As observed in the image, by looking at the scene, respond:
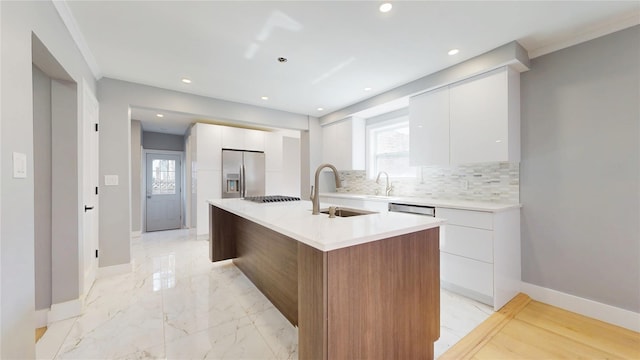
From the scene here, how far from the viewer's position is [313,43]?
2.25 m

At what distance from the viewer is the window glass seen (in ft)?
18.9

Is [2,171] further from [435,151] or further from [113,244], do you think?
[435,151]

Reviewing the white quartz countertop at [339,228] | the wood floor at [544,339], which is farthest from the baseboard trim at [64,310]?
the wood floor at [544,339]

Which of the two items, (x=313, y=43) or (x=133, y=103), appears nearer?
(x=313, y=43)

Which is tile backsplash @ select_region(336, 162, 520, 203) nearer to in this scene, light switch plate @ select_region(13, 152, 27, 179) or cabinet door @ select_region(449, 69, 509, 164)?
cabinet door @ select_region(449, 69, 509, 164)

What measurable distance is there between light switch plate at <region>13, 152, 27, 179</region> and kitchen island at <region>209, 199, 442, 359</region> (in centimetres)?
116

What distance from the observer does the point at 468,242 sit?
7.59 feet

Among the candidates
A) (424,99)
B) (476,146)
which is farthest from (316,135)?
(476,146)

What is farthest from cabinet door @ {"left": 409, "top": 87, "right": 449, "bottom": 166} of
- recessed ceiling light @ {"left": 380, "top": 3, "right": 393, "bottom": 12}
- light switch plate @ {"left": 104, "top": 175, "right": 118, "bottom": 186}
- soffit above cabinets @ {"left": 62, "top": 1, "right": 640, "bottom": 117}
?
light switch plate @ {"left": 104, "top": 175, "right": 118, "bottom": 186}

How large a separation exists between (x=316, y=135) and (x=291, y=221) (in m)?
3.49

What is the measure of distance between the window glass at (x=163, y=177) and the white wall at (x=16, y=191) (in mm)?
4988

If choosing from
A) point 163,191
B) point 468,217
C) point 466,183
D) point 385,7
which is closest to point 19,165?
point 385,7

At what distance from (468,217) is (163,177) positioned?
247 inches

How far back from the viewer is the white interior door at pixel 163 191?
5.67m
